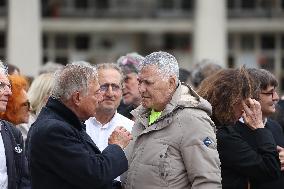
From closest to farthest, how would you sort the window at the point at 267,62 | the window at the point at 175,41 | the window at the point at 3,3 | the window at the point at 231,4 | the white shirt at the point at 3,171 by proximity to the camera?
the white shirt at the point at 3,171 < the window at the point at 3,3 < the window at the point at 267,62 < the window at the point at 175,41 < the window at the point at 231,4

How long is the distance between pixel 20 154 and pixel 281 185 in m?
2.04

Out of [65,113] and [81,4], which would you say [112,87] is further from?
[81,4]

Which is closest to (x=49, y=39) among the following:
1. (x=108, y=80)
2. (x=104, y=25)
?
(x=104, y=25)

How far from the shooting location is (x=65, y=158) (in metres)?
5.09

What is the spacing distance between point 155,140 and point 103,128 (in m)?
1.76

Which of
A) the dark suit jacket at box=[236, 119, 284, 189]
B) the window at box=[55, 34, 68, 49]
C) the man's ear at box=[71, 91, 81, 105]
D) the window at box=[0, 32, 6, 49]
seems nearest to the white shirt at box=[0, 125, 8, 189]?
the man's ear at box=[71, 91, 81, 105]

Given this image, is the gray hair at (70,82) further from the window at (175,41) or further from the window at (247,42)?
the window at (247,42)

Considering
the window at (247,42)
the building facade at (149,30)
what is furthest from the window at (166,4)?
the window at (247,42)

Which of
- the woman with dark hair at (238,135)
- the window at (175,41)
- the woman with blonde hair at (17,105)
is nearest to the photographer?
the woman with dark hair at (238,135)

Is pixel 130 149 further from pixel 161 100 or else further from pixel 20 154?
pixel 20 154

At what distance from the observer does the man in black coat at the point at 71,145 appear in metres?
5.09

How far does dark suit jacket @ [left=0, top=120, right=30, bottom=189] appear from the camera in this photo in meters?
6.00

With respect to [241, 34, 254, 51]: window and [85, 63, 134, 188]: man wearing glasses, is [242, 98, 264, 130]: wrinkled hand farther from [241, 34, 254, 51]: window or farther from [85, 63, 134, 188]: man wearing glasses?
[241, 34, 254, 51]: window

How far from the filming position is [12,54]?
26.5 m
